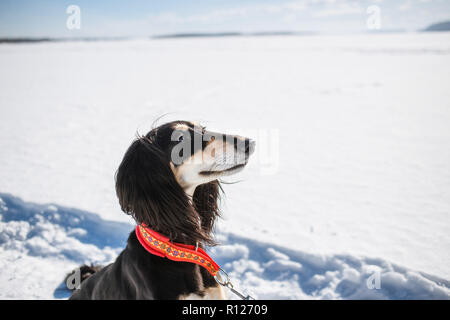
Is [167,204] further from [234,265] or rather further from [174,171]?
[234,265]

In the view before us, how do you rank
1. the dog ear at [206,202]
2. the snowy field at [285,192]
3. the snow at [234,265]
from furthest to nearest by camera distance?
the snowy field at [285,192] → the snow at [234,265] → the dog ear at [206,202]

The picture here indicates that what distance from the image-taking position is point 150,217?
79.5 inches

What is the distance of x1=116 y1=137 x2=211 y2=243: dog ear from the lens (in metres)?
1.99

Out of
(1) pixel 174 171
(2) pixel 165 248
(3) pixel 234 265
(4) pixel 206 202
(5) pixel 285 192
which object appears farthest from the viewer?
(5) pixel 285 192

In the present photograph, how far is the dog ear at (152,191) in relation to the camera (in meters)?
1.99

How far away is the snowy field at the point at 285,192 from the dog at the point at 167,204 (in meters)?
1.31

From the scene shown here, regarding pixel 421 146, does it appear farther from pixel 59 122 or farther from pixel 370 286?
pixel 59 122

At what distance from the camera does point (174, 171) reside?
210cm

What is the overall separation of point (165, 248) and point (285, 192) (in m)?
3.18

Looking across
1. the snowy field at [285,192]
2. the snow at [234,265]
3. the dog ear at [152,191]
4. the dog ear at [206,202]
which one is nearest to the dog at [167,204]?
the dog ear at [152,191]

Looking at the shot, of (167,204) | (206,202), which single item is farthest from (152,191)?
(206,202)

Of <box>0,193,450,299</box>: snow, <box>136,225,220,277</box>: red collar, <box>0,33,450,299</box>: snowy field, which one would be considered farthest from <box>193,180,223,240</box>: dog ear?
<box>0,33,450,299</box>: snowy field

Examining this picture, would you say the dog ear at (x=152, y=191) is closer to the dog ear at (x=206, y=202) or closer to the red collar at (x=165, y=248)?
the red collar at (x=165, y=248)
